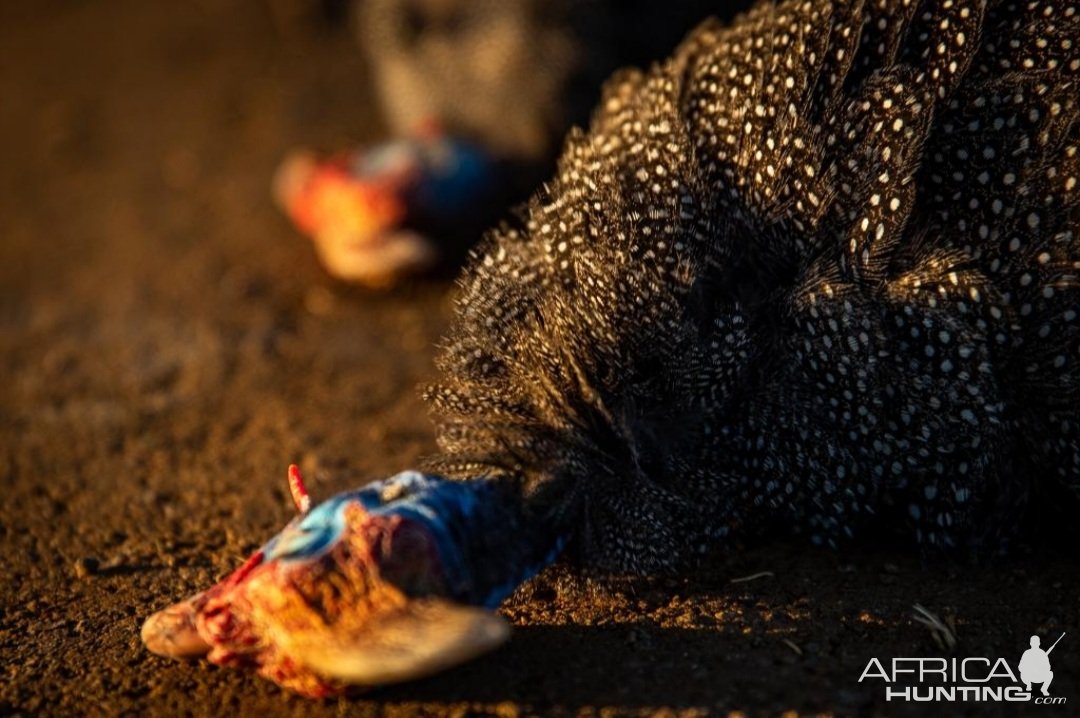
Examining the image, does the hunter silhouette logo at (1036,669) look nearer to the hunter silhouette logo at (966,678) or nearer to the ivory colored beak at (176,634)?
the hunter silhouette logo at (966,678)

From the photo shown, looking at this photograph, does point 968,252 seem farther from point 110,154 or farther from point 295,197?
point 110,154

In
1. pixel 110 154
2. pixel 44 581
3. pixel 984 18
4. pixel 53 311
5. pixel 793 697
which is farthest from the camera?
pixel 110 154

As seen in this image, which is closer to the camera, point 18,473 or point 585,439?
point 585,439

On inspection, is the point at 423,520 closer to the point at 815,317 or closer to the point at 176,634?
the point at 176,634

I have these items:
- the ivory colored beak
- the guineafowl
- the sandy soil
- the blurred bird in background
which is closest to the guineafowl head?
the ivory colored beak

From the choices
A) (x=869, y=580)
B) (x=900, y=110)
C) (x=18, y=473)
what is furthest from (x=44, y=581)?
(x=900, y=110)

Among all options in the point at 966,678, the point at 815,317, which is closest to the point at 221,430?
the point at 815,317
